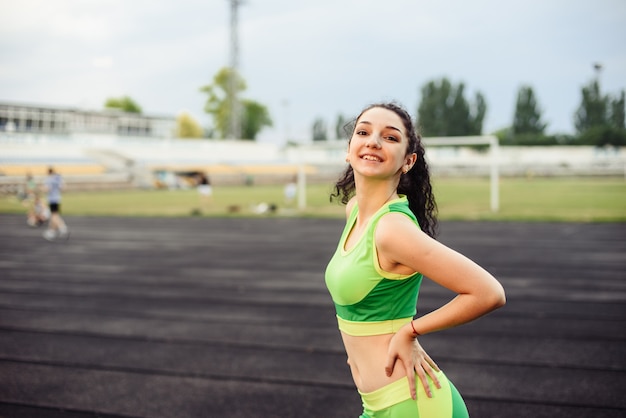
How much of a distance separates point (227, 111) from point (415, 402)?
3239 inches

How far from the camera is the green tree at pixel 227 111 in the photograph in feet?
273

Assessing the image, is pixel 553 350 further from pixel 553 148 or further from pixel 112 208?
pixel 553 148

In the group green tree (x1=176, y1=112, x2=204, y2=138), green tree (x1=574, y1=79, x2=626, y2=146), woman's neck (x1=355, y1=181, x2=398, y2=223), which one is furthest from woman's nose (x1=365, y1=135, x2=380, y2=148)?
green tree (x1=176, y1=112, x2=204, y2=138)

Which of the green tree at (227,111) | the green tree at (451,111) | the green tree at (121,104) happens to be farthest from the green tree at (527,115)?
the green tree at (121,104)

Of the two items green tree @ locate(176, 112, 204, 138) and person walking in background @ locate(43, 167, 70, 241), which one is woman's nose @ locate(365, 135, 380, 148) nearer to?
person walking in background @ locate(43, 167, 70, 241)

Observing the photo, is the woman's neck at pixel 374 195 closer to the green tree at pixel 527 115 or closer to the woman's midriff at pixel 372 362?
the woman's midriff at pixel 372 362

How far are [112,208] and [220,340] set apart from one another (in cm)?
2079

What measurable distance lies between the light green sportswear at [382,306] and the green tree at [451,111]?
82.3 metres

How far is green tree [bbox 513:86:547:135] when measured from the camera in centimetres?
8069

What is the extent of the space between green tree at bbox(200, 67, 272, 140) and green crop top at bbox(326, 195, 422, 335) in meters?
79.3

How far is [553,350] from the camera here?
5223 mm

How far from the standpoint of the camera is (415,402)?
1.86 metres

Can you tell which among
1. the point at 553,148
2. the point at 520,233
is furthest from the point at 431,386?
the point at 553,148

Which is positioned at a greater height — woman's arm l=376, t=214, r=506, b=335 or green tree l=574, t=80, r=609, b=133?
green tree l=574, t=80, r=609, b=133
